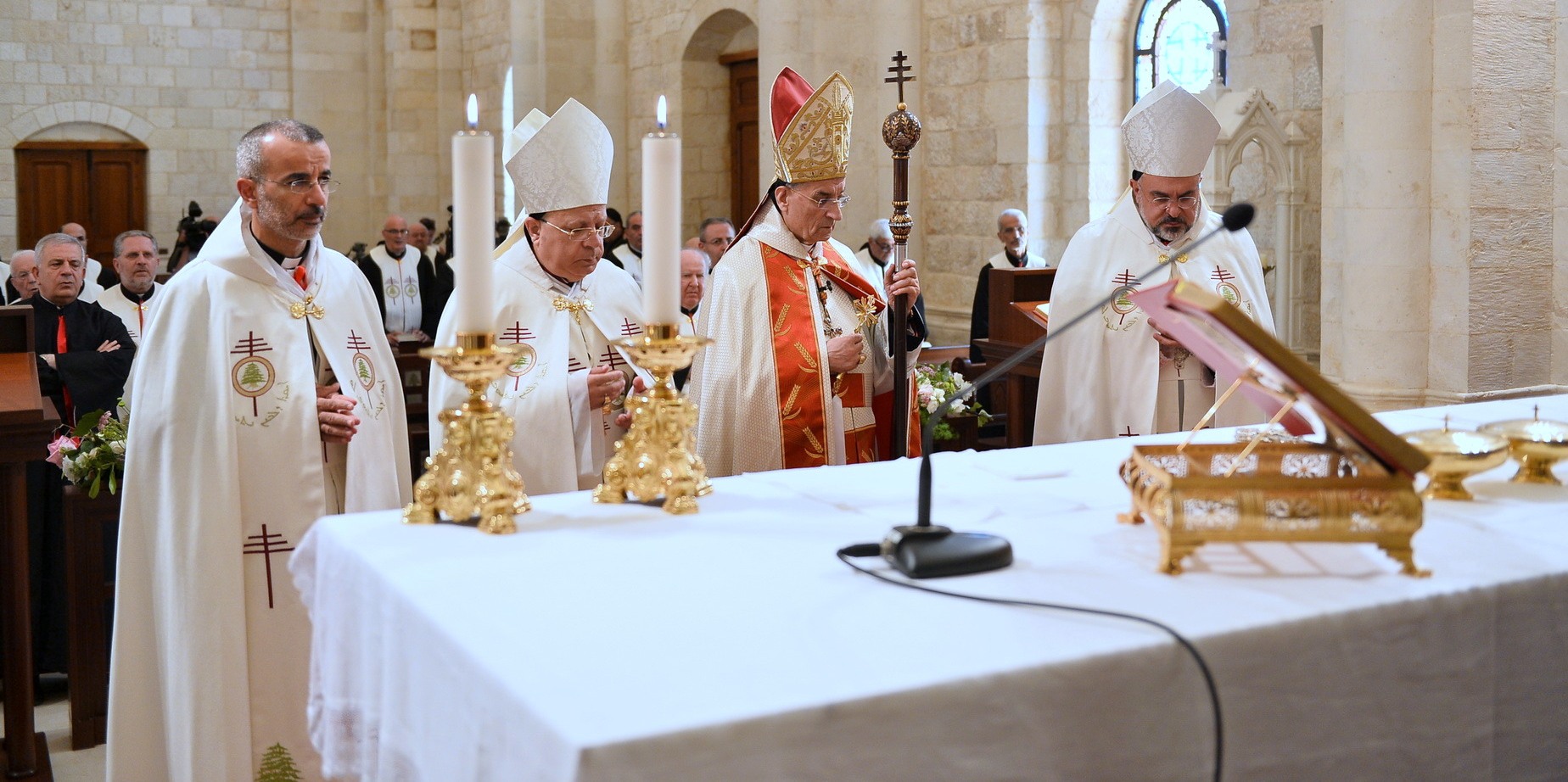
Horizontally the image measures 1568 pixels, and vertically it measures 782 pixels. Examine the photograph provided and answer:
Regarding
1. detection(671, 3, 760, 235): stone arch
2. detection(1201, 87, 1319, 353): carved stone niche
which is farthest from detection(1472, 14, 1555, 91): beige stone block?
detection(671, 3, 760, 235): stone arch

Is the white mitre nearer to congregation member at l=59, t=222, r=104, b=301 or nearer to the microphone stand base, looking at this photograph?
the microphone stand base

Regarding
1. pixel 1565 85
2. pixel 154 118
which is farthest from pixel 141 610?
pixel 154 118

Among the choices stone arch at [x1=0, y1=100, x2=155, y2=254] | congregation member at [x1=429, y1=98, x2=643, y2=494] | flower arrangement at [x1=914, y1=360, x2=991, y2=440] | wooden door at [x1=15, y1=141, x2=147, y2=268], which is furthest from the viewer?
wooden door at [x1=15, y1=141, x2=147, y2=268]

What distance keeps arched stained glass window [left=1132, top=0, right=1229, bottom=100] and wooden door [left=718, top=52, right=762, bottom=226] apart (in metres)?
4.65

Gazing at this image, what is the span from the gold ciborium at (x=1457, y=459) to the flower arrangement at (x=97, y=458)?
12.2ft

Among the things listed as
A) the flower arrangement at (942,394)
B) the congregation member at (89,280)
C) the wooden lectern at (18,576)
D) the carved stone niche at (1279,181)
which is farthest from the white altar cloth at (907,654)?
the congregation member at (89,280)

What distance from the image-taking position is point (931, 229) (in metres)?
10.2

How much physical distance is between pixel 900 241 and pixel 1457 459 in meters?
1.92

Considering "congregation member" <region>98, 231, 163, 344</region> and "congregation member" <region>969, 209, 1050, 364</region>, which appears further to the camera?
"congregation member" <region>969, 209, 1050, 364</region>

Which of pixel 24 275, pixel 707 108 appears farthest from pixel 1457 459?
pixel 707 108

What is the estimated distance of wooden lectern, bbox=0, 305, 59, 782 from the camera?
3877 millimetres

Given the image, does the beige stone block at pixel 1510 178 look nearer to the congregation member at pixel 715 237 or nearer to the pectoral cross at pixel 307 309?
the pectoral cross at pixel 307 309

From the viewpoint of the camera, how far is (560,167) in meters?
3.78

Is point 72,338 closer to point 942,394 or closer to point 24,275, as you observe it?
point 24,275
